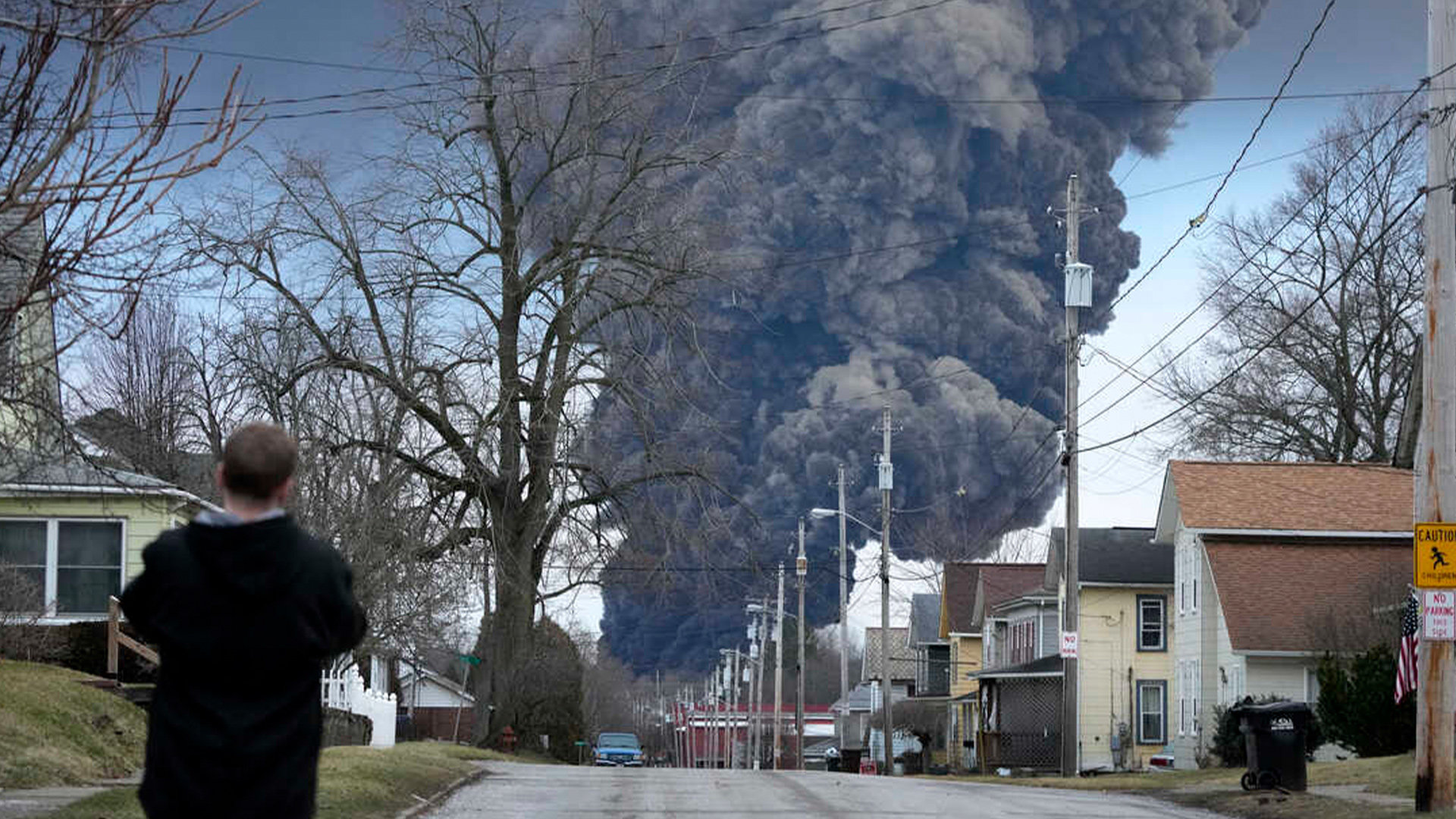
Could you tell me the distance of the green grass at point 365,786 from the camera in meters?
14.5

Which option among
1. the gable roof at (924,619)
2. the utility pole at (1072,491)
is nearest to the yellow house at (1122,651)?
the utility pole at (1072,491)

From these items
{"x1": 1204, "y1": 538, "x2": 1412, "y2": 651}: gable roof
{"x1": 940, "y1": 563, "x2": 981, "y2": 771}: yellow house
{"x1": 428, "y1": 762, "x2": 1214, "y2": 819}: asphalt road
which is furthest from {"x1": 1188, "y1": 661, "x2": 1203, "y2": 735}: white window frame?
{"x1": 940, "y1": 563, "x2": 981, "y2": 771}: yellow house

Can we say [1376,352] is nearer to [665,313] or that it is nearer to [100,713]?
[665,313]

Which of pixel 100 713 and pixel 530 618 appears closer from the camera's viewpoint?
pixel 100 713

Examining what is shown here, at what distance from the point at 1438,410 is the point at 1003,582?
50867 mm

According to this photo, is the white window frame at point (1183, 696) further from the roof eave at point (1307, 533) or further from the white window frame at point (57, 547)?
the white window frame at point (57, 547)

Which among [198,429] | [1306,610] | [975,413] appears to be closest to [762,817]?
[1306,610]

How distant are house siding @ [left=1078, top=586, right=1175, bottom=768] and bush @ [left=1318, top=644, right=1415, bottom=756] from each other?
19.9 metres

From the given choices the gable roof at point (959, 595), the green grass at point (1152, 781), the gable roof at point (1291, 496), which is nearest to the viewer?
the green grass at point (1152, 781)

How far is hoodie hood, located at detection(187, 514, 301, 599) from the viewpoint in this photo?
5816mm

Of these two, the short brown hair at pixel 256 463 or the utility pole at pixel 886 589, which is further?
the utility pole at pixel 886 589

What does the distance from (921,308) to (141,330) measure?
284ft

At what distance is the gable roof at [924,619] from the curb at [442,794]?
5864 cm

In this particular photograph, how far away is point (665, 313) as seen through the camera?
36.9 m
